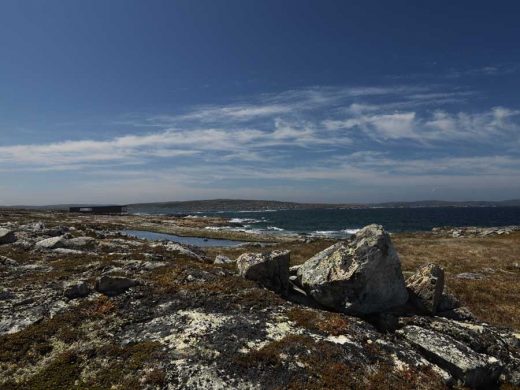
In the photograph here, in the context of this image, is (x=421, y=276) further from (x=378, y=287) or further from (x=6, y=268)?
(x=6, y=268)

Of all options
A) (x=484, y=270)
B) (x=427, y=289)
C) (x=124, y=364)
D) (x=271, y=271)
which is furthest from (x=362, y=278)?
(x=484, y=270)

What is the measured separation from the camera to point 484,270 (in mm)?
44625

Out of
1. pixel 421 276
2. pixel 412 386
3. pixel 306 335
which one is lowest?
pixel 412 386

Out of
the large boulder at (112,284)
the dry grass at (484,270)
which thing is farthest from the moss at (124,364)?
the dry grass at (484,270)

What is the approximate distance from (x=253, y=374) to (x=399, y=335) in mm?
7068

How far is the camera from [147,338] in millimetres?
14578

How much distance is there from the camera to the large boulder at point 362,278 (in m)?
18.4

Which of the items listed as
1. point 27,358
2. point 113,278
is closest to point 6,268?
point 113,278

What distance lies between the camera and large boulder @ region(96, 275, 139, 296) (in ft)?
59.4

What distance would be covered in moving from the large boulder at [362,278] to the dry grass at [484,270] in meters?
11.0

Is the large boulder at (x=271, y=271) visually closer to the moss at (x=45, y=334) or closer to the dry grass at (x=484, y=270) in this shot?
the moss at (x=45, y=334)

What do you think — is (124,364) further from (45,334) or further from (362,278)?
(362,278)

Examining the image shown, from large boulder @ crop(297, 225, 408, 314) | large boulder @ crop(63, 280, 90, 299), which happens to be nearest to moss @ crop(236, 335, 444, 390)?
large boulder @ crop(297, 225, 408, 314)

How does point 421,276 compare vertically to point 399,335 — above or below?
above
